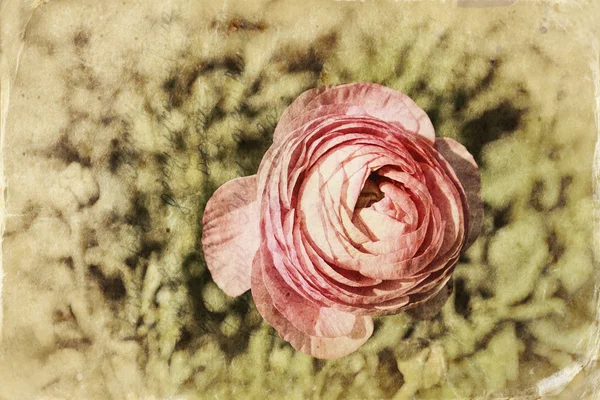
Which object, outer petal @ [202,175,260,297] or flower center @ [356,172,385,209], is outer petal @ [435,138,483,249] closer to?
flower center @ [356,172,385,209]

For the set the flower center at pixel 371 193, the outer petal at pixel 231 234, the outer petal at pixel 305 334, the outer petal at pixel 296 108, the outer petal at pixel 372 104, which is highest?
the outer petal at pixel 372 104

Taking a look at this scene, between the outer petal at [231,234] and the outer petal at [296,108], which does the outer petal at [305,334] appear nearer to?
the outer petal at [231,234]

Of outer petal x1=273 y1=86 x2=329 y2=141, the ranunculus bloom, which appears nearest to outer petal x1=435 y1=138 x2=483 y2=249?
the ranunculus bloom

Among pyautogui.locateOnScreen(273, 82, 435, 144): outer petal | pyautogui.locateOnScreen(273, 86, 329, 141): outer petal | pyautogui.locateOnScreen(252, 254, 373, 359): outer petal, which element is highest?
pyautogui.locateOnScreen(273, 82, 435, 144): outer petal

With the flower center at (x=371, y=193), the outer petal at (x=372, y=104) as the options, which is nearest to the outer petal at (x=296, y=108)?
the outer petal at (x=372, y=104)

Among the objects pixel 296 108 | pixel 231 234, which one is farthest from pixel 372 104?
pixel 231 234
